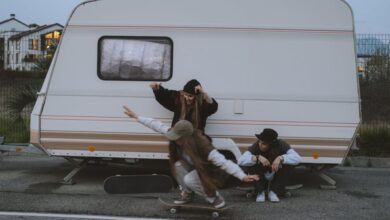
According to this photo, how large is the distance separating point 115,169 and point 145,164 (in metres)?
1.28

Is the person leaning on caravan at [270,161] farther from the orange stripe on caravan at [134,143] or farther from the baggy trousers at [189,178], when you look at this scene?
the baggy trousers at [189,178]

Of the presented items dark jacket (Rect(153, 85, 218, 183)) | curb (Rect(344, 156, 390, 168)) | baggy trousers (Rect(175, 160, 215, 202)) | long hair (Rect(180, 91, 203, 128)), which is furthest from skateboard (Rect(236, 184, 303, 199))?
curb (Rect(344, 156, 390, 168))

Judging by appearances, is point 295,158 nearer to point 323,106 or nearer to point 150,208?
point 323,106

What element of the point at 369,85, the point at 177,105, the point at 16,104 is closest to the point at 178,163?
the point at 177,105

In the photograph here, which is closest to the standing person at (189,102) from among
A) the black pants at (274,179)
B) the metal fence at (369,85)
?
the black pants at (274,179)

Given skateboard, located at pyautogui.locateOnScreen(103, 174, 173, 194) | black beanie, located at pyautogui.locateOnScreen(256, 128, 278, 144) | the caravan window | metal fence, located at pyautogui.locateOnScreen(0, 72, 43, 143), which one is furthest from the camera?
metal fence, located at pyautogui.locateOnScreen(0, 72, 43, 143)

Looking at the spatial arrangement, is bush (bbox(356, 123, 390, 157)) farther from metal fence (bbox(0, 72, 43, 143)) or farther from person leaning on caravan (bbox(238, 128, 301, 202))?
metal fence (bbox(0, 72, 43, 143))

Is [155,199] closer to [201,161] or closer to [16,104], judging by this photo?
[201,161]

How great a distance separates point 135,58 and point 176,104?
3.24 feet

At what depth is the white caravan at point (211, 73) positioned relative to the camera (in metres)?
7.86

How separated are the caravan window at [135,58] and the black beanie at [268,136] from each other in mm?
1702

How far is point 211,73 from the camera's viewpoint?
26.0 ft

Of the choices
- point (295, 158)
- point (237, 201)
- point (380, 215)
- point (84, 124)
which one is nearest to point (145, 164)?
point (84, 124)

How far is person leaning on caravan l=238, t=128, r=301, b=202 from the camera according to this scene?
284 inches
